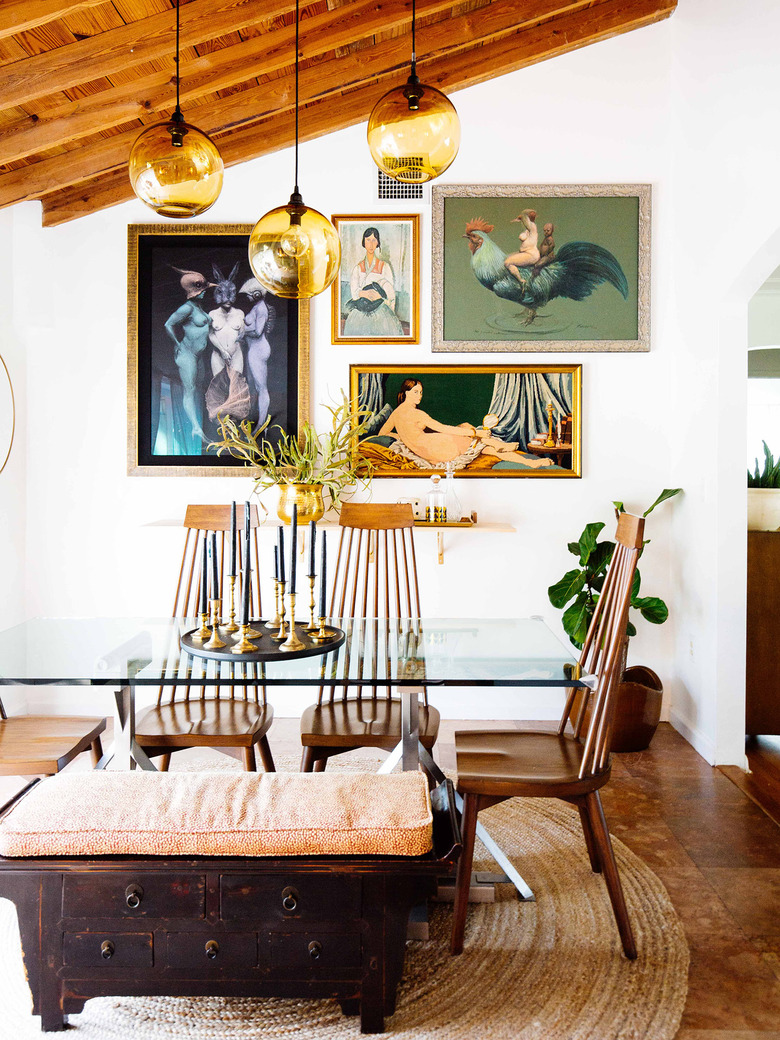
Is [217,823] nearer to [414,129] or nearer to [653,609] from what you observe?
A: [414,129]

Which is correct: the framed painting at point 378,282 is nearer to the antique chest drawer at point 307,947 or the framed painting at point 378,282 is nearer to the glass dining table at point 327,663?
the glass dining table at point 327,663

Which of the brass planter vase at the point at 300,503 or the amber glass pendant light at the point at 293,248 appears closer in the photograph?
the amber glass pendant light at the point at 293,248

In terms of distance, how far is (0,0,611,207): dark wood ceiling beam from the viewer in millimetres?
3795

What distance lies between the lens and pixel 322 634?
102 inches

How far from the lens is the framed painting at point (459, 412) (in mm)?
4309

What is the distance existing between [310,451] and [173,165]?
7.45 feet

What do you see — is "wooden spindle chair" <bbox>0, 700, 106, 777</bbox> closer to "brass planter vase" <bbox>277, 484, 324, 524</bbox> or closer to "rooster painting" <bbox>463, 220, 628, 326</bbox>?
"brass planter vase" <bbox>277, 484, 324, 524</bbox>

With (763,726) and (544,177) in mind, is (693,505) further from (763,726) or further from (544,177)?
(544,177)

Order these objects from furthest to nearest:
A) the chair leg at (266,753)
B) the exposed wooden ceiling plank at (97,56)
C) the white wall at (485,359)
→ the white wall at (485,359)
the exposed wooden ceiling plank at (97,56)
the chair leg at (266,753)

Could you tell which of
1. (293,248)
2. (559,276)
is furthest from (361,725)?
(559,276)

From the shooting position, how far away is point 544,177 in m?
4.30

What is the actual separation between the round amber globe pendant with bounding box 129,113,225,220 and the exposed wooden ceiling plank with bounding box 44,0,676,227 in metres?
2.31

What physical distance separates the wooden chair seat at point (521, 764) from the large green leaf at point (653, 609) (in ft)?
4.98

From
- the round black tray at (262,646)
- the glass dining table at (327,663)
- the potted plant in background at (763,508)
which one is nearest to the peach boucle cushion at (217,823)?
the glass dining table at (327,663)
